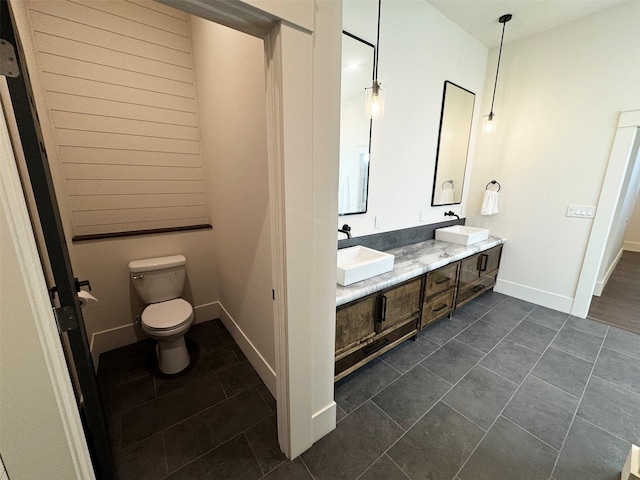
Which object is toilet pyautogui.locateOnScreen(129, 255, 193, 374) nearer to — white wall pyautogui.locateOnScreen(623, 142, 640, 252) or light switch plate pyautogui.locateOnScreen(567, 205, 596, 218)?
light switch plate pyautogui.locateOnScreen(567, 205, 596, 218)

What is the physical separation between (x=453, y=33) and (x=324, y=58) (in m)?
2.39

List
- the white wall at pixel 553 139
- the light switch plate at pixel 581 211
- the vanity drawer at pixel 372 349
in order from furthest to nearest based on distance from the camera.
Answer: the light switch plate at pixel 581 211, the white wall at pixel 553 139, the vanity drawer at pixel 372 349

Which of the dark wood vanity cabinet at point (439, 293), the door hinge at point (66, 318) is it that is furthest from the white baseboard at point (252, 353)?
the dark wood vanity cabinet at point (439, 293)

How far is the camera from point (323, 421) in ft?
4.71

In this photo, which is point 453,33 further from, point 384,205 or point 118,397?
point 118,397

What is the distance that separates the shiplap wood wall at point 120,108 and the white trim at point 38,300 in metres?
1.56

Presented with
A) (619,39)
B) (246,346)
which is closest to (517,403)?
(246,346)

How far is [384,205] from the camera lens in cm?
241

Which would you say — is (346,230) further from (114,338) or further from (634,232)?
(634,232)

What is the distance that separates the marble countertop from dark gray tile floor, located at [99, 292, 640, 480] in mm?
738

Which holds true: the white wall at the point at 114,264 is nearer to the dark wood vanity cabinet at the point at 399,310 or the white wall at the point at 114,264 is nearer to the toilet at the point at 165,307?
the toilet at the point at 165,307

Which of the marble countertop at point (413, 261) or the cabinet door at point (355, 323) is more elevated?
the marble countertop at point (413, 261)

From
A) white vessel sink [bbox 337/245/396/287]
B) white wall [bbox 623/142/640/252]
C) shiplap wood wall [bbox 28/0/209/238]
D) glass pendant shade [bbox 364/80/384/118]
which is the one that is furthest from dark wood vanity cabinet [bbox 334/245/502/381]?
white wall [bbox 623/142/640/252]

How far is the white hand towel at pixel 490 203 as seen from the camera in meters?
3.01
